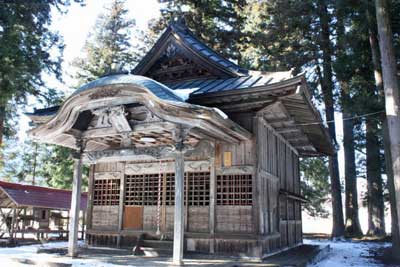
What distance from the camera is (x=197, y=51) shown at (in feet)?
37.7

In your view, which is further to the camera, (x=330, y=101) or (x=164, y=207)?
(x=330, y=101)

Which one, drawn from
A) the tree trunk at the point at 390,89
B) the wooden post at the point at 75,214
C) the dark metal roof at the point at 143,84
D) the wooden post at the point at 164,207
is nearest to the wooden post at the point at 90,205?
the wooden post at the point at 75,214

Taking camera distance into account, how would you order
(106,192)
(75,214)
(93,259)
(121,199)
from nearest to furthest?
(93,259), (75,214), (121,199), (106,192)

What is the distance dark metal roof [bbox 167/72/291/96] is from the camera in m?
9.40

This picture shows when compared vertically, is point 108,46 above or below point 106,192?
above

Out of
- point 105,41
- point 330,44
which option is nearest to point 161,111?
point 330,44

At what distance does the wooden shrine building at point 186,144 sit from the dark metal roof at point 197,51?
0.03 meters

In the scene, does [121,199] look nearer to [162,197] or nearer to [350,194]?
[162,197]

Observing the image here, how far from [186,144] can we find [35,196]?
10593 mm

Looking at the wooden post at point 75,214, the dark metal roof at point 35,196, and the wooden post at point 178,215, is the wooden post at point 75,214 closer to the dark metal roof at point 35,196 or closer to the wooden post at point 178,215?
the wooden post at point 178,215

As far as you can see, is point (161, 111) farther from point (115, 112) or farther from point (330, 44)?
point (330, 44)

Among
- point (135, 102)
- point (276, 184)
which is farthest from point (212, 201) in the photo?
point (135, 102)

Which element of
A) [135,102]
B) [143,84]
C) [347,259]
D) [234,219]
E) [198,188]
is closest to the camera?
[143,84]

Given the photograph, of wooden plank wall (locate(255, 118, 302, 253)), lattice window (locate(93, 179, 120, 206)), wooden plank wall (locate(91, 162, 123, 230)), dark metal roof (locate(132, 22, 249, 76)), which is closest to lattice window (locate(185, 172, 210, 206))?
wooden plank wall (locate(255, 118, 302, 253))
